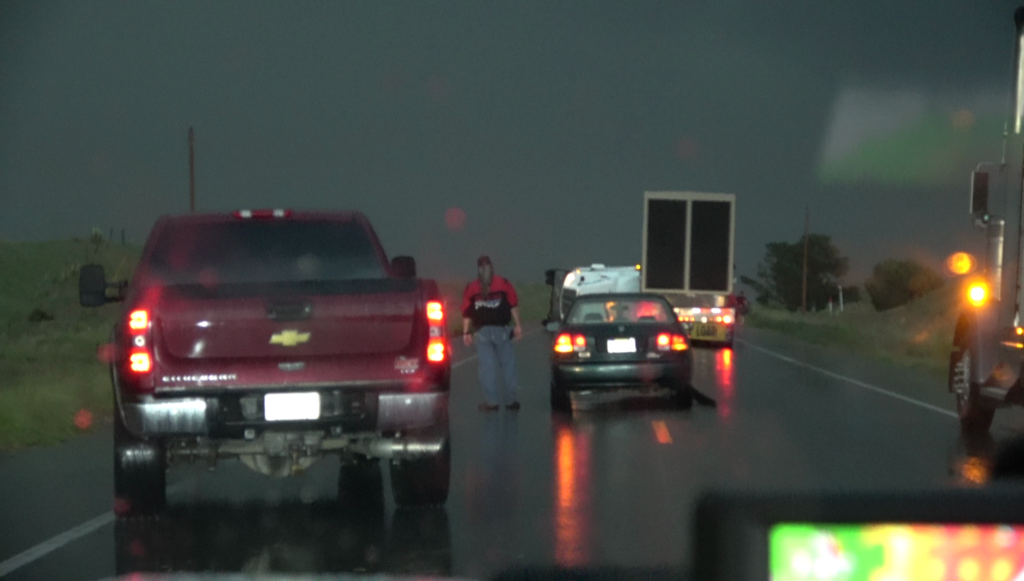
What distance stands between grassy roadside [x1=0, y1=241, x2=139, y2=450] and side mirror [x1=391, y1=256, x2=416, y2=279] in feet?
18.9

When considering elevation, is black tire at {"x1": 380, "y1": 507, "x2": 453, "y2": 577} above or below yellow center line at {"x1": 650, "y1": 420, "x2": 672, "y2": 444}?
above

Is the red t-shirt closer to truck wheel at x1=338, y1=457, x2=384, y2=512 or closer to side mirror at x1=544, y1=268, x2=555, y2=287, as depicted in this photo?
truck wheel at x1=338, y1=457, x2=384, y2=512

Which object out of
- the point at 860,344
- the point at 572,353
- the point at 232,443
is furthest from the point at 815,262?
the point at 232,443

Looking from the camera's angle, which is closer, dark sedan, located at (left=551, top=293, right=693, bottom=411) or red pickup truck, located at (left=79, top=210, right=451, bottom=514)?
red pickup truck, located at (left=79, top=210, right=451, bottom=514)

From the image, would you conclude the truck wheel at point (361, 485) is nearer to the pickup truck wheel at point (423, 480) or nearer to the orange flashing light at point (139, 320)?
the pickup truck wheel at point (423, 480)

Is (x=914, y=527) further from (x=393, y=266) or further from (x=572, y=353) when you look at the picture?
(x=572, y=353)

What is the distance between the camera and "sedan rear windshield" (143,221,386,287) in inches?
344

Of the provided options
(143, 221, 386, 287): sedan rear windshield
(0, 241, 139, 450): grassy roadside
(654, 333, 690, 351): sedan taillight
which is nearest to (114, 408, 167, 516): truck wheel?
(143, 221, 386, 287): sedan rear windshield

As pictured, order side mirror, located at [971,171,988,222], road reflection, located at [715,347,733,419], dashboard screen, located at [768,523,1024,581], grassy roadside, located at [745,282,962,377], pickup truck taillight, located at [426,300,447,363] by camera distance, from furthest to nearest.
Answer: grassy roadside, located at [745,282,962,377] < road reflection, located at [715,347,733,419] < side mirror, located at [971,171,988,222] < pickup truck taillight, located at [426,300,447,363] < dashboard screen, located at [768,523,1024,581]

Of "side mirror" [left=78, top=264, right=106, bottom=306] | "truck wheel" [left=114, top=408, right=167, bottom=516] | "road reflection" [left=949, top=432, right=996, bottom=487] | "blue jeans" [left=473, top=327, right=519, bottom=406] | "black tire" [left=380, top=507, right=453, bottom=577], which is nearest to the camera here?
"black tire" [left=380, top=507, right=453, bottom=577]

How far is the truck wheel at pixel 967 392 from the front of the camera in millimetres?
13859

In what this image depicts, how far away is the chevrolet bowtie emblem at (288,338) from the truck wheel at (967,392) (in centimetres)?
842

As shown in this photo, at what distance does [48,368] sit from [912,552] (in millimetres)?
28087

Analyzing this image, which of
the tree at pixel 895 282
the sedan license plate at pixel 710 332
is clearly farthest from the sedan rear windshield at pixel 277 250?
the tree at pixel 895 282
